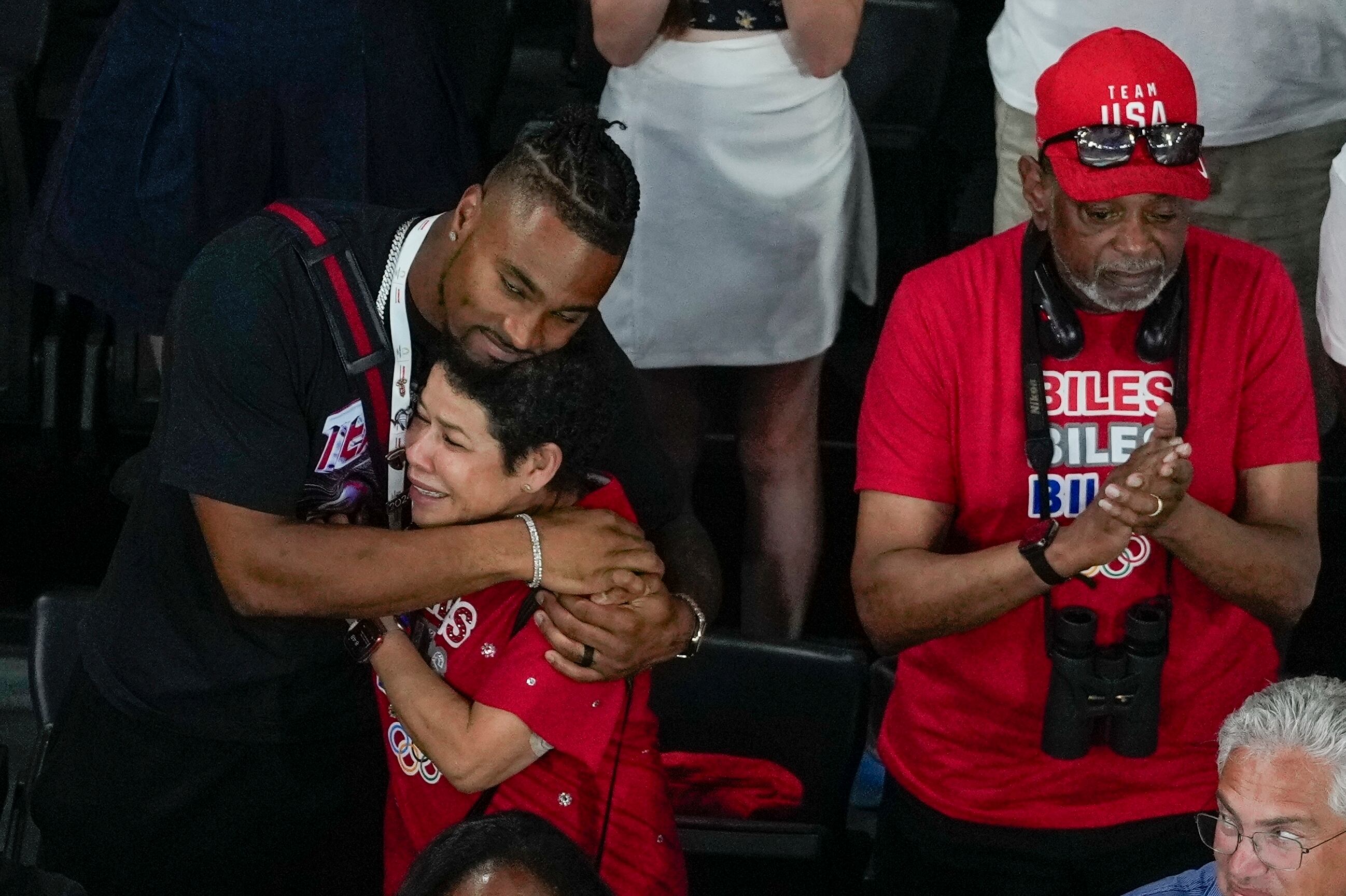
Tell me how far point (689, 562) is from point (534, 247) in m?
0.57

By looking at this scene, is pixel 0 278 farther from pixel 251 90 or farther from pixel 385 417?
pixel 385 417

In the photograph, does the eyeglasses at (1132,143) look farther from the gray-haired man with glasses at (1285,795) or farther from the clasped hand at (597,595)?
the clasped hand at (597,595)

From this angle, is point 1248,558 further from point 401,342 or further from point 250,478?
point 250,478

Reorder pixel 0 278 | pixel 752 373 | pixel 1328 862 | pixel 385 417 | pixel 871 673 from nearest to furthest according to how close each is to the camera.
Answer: pixel 1328 862
pixel 385 417
pixel 871 673
pixel 752 373
pixel 0 278

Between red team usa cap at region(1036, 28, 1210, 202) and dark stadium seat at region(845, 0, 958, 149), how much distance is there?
1780 millimetres

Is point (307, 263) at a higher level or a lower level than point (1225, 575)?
higher

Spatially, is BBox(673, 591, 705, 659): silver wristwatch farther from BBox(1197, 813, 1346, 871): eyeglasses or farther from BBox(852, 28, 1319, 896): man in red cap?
BBox(1197, 813, 1346, 871): eyeglasses

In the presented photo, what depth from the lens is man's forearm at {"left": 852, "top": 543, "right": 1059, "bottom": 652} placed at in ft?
7.93

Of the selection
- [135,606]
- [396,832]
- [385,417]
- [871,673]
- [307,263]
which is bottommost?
[871,673]

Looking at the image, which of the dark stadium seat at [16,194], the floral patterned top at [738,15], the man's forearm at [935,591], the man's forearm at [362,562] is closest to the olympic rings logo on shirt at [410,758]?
the man's forearm at [362,562]

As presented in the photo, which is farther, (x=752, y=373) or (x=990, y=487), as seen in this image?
(x=752, y=373)

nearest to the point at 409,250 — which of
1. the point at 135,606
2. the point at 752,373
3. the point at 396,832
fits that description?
the point at 135,606

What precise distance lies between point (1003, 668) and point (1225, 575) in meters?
→ 0.34

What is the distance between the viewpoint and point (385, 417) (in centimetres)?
231
